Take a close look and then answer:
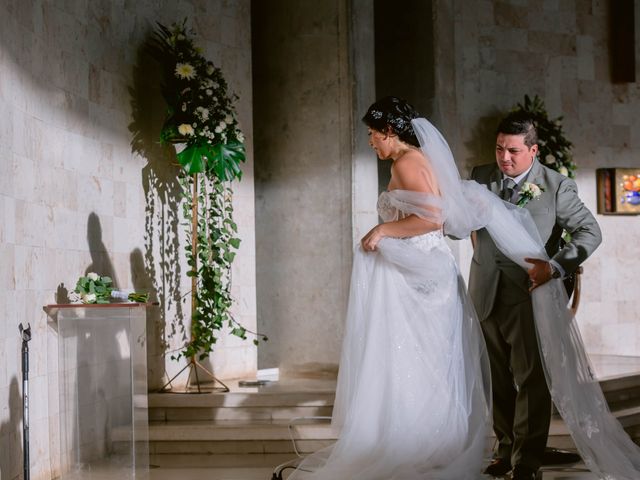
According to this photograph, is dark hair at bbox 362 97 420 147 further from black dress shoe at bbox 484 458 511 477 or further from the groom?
black dress shoe at bbox 484 458 511 477

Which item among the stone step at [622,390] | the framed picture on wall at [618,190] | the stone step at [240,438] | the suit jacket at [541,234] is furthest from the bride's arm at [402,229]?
the framed picture on wall at [618,190]

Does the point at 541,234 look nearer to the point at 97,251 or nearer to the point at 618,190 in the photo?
the point at 97,251

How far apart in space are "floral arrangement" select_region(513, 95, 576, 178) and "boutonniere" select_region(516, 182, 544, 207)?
3.62 m

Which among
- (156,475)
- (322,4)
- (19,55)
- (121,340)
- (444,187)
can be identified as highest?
(322,4)

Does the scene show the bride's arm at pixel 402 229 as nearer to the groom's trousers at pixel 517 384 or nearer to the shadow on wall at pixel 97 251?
the groom's trousers at pixel 517 384

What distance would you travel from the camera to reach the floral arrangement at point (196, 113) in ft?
19.1

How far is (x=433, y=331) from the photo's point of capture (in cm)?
407

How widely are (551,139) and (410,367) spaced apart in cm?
431

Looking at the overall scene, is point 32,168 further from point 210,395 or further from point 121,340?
point 210,395

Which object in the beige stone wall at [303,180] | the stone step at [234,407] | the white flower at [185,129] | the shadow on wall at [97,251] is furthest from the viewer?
the beige stone wall at [303,180]

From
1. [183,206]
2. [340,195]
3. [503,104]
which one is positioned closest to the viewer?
[183,206]

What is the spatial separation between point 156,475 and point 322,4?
4.06 meters

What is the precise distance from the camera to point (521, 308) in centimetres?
411

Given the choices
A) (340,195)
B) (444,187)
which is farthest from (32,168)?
(340,195)
